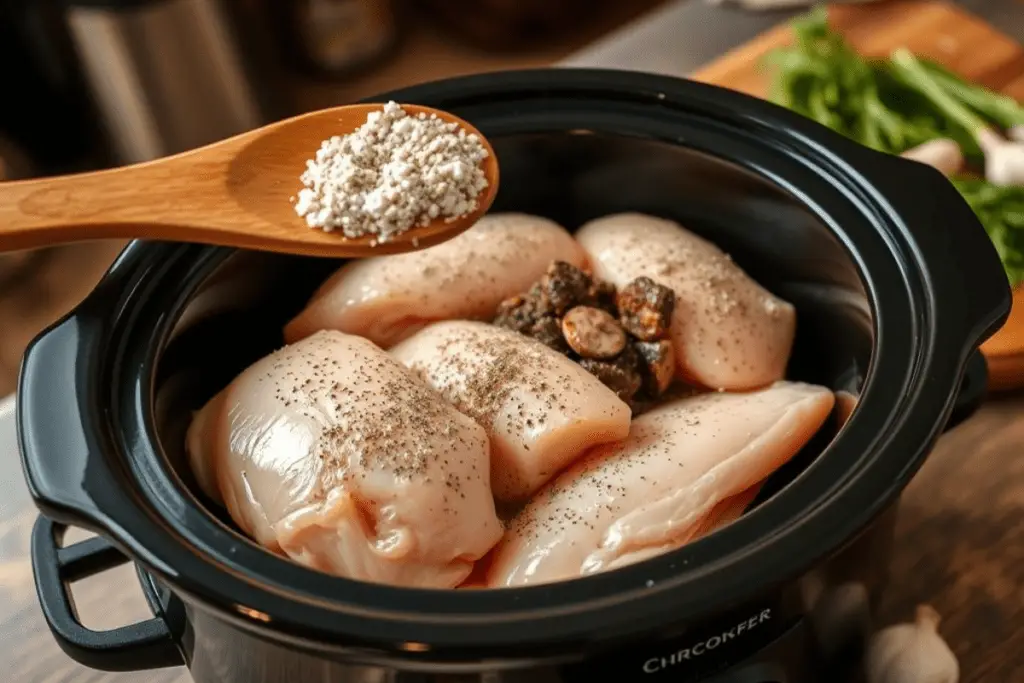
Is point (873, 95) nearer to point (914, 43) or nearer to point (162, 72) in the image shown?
point (914, 43)

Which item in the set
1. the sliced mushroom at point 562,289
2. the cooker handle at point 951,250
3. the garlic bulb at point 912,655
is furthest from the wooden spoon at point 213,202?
the garlic bulb at point 912,655

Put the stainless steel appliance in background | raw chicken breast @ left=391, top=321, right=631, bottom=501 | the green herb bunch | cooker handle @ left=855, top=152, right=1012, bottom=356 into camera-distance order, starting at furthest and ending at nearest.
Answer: the stainless steel appliance in background < the green herb bunch < raw chicken breast @ left=391, top=321, right=631, bottom=501 < cooker handle @ left=855, top=152, right=1012, bottom=356

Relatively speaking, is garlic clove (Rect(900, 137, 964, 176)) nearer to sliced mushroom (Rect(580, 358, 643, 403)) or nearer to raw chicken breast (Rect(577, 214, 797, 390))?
raw chicken breast (Rect(577, 214, 797, 390))

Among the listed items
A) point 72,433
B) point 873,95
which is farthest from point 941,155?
point 72,433

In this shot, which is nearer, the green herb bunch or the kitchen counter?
the kitchen counter

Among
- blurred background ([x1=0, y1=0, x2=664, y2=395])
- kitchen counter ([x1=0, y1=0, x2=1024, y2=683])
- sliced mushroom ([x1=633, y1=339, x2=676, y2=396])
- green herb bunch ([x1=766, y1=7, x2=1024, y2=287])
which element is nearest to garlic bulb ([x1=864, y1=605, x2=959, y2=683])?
kitchen counter ([x1=0, y1=0, x2=1024, y2=683])

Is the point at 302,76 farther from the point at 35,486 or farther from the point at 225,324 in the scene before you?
the point at 35,486
